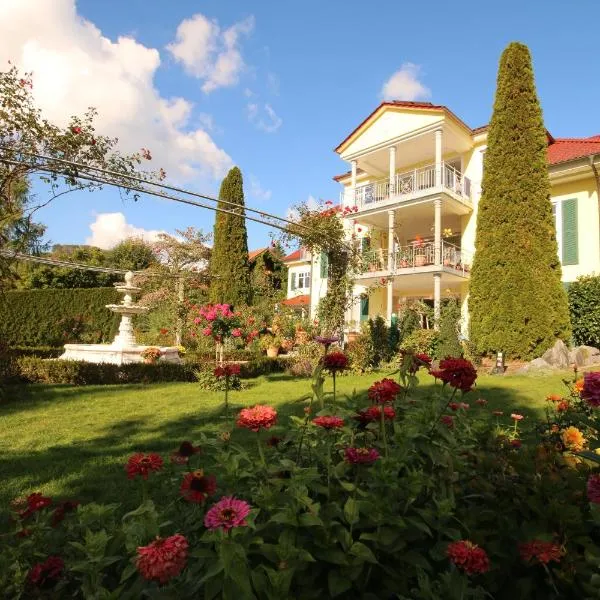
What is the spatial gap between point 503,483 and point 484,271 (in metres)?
11.8

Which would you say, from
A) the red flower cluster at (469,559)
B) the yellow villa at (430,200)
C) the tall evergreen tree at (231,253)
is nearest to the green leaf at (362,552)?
the red flower cluster at (469,559)

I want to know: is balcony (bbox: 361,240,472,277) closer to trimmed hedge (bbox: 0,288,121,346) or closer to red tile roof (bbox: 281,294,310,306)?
red tile roof (bbox: 281,294,310,306)

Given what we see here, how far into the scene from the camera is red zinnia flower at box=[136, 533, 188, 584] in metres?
0.89

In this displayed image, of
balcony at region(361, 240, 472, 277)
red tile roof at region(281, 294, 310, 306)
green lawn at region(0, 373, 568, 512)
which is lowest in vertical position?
green lawn at region(0, 373, 568, 512)

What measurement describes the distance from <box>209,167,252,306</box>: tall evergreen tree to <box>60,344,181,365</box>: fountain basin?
8182 mm

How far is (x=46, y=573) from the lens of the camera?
4.02 feet

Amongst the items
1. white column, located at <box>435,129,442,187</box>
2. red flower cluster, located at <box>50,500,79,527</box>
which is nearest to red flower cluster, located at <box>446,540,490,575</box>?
red flower cluster, located at <box>50,500,79,527</box>

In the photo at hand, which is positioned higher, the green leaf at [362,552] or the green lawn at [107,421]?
the green leaf at [362,552]

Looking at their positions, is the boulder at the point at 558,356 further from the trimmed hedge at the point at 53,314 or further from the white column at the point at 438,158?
the trimmed hedge at the point at 53,314

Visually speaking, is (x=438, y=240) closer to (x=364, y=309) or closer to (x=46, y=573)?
(x=364, y=309)

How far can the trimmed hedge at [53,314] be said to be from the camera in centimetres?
1761

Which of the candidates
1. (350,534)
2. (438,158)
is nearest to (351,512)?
(350,534)

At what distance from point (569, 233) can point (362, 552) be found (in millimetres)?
14864

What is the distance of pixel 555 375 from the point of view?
29.2 feet
